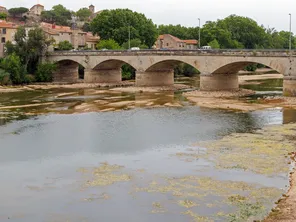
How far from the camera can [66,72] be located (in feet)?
295

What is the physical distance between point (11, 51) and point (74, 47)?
25117 mm

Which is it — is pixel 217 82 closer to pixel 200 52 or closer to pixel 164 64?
pixel 200 52

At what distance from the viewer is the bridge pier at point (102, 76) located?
8198 cm

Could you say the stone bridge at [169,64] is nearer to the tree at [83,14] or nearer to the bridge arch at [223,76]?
the bridge arch at [223,76]

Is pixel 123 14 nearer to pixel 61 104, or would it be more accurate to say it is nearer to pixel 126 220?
pixel 61 104

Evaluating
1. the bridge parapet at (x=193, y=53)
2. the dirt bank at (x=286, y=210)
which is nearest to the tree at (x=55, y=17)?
the bridge parapet at (x=193, y=53)

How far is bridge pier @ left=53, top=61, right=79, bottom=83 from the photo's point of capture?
290ft

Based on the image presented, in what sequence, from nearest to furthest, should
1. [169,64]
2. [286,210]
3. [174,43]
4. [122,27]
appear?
[286,210] → [169,64] → [122,27] → [174,43]

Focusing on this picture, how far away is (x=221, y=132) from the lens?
3647 cm

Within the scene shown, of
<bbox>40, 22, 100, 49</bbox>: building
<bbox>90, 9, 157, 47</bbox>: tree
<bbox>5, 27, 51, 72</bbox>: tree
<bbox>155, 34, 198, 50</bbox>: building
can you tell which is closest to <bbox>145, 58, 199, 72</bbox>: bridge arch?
<bbox>5, 27, 51, 72</bbox>: tree

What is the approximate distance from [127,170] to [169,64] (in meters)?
48.8

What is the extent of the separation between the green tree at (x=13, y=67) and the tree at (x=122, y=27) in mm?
34679

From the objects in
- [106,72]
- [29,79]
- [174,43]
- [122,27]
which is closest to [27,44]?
[29,79]

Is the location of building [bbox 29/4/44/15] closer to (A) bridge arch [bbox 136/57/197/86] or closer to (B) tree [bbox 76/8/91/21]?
(B) tree [bbox 76/8/91/21]
